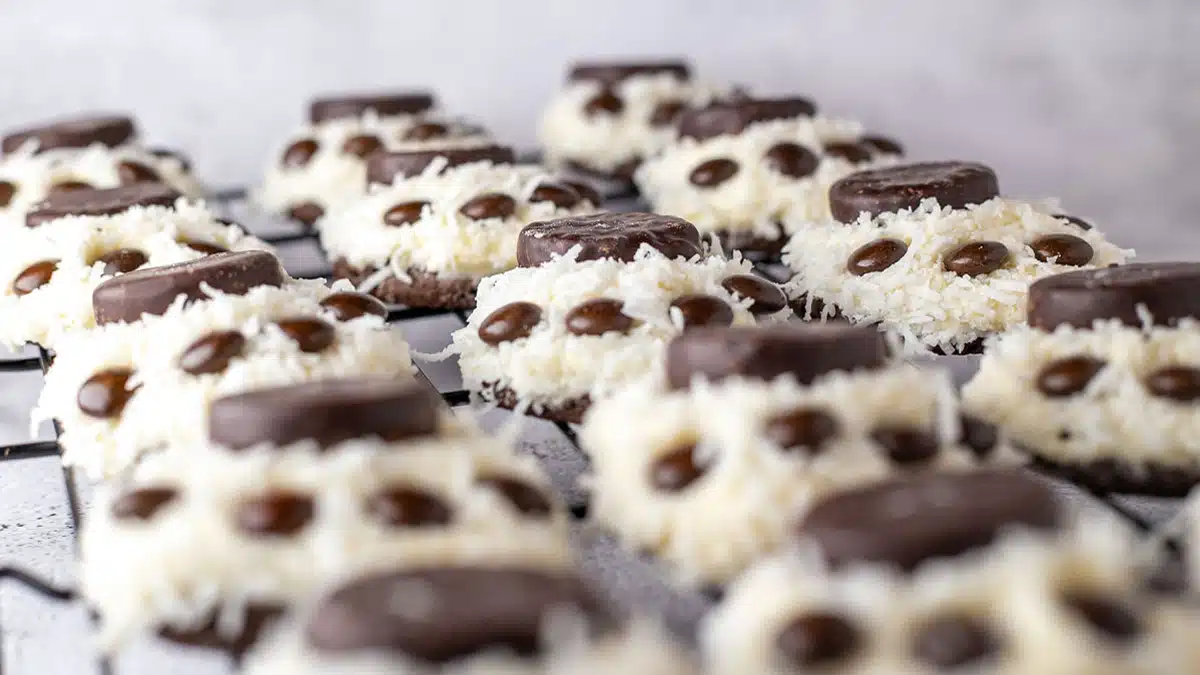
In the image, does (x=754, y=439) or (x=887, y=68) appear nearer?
(x=754, y=439)

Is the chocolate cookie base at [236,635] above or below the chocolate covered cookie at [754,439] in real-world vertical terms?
below

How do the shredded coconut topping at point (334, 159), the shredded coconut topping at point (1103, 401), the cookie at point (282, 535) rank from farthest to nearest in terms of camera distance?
the shredded coconut topping at point (334, 159) < the shredded coconut topping at point (1103, 401) < the cookie at point (282, 535)

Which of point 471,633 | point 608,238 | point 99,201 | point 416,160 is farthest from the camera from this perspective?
point 416,160

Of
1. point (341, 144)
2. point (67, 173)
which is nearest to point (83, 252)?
point (67, 173)

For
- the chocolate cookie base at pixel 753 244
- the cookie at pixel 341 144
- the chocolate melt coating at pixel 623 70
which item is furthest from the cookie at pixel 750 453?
the chocolate melt coating at pixel 623 70

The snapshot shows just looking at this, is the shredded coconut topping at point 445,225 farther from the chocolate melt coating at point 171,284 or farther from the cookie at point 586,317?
the chocolate melt coating at point 171,284

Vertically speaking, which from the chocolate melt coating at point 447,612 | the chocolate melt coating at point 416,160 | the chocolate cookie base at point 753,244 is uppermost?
the chocolate melt coating at point 447,612

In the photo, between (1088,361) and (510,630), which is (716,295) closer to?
(1088,361)

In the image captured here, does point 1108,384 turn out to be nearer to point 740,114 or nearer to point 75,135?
point 740,114

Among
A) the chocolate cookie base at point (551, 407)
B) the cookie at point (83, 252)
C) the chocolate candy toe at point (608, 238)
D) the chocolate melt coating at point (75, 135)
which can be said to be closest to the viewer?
the chocolate cookie base at point (551, 407)
